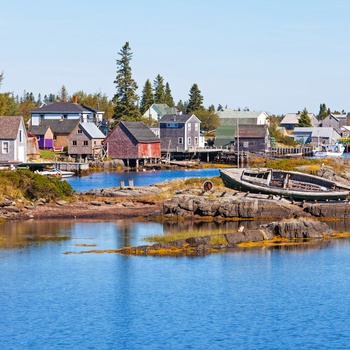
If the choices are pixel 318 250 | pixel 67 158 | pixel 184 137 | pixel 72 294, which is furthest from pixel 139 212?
pixel 184 137

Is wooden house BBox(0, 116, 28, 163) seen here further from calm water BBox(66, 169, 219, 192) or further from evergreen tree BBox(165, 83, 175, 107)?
evergreen tree BBox(165, 83, 175, 107)

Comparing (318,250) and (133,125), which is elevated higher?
(133,125)

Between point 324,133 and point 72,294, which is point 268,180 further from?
point 324,133

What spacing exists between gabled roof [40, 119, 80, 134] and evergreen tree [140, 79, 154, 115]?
1741 inches

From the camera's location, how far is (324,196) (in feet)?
187

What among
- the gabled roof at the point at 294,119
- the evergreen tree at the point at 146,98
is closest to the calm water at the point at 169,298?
the evergreen tree at the point at 146,98

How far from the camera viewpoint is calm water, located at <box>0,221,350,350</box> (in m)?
29.8

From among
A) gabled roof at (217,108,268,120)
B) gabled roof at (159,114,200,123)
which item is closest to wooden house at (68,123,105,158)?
gabled roof at (159,114,200,123)

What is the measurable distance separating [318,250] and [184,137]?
256ft

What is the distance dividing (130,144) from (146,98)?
184 feet

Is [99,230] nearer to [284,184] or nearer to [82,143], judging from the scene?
[284,184]

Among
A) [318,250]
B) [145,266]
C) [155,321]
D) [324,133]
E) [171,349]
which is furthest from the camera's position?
[324,133]

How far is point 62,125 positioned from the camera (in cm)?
11644

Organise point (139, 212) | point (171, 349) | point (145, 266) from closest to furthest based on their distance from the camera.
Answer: point (171, 349), point (145, 266), point (139, 212)
